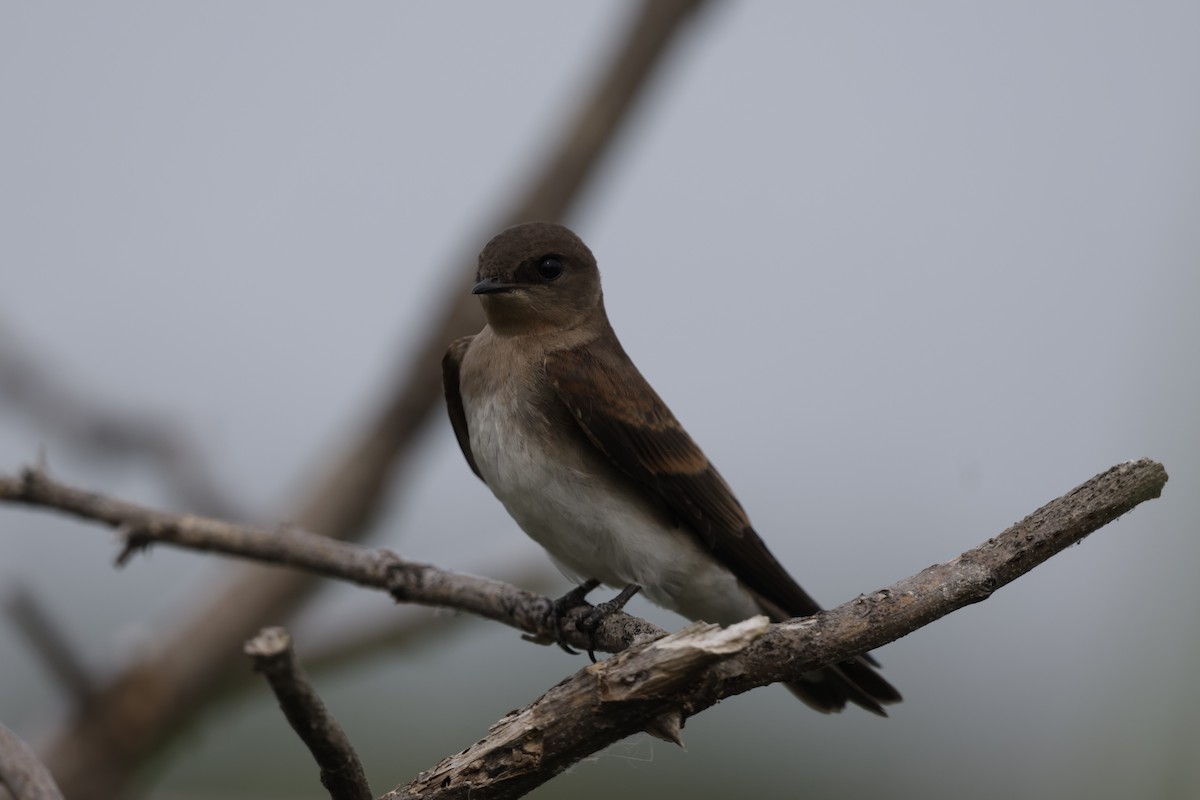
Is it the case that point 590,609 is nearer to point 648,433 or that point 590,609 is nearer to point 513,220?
point 648,433

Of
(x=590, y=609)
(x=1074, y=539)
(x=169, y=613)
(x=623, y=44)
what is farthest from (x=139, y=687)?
(x=1074, y=539)

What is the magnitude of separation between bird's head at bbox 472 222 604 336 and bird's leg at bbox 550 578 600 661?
0.78 m

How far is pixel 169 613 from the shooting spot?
5145 millimetres

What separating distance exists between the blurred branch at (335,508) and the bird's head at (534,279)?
1.08 m

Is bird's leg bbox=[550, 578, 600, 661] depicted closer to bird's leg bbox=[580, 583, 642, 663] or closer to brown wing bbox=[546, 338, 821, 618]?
bird's leg bbox=[580, 583, 642, 663]

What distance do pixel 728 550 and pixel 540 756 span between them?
1.69 metres

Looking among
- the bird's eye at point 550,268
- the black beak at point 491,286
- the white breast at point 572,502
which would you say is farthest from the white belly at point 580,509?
the bird's eye at point 550,268

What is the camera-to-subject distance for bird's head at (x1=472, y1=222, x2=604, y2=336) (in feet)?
12.3

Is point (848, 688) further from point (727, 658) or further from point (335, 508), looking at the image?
point (335, 508)

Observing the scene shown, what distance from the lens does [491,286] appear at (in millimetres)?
3713

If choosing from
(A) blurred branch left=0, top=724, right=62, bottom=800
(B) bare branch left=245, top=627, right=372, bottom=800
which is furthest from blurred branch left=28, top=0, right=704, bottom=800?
(B) bare branch left=245, top=627, right=372, bottom=800

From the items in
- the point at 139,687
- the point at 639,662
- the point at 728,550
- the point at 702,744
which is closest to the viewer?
the point at 639,662

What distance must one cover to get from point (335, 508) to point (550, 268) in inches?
72.7

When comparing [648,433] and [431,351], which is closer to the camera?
[648,433]
